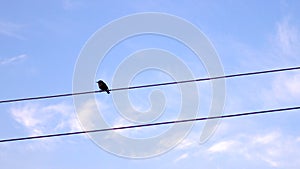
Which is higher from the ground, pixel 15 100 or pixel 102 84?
pixel 102 84

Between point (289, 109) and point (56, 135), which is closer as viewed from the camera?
point (289, 109)

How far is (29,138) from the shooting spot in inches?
611

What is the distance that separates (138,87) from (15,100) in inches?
147

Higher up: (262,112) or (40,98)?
(40,98)

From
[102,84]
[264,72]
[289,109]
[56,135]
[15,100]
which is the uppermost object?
[102,84]

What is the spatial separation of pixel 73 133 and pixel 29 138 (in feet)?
4.41

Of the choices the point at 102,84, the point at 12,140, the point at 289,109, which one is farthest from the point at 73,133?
the point at 102,84

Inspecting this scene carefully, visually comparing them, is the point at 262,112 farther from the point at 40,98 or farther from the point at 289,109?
the point at 40,98

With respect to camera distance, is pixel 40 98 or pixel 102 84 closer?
pixel 40 98

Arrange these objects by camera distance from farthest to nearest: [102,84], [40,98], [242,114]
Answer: [102,84]
[40,98]
[242,114]

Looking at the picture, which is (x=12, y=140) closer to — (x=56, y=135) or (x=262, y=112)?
(x=56, y=135)

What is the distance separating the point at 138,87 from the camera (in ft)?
51.8

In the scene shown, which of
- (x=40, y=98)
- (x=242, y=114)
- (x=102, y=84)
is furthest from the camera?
(x=102, y=84)

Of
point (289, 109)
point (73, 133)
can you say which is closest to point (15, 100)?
point (73, 133)
